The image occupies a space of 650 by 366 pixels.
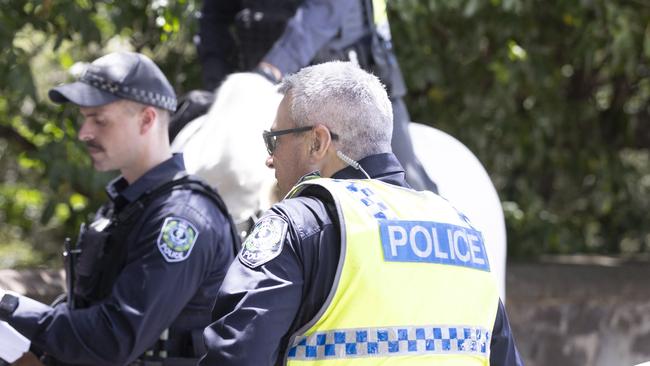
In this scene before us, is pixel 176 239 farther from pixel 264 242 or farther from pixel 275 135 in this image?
pixel 264 242

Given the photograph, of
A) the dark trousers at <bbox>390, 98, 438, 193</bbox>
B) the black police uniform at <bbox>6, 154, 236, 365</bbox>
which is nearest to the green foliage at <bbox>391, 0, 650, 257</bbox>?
the dark trousers at <bbox>390, 98, 438, 193</bbox>

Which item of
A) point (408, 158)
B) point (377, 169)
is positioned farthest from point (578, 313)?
point (377, 169)

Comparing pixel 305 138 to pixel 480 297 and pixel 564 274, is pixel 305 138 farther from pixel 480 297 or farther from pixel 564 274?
pixel 564 274

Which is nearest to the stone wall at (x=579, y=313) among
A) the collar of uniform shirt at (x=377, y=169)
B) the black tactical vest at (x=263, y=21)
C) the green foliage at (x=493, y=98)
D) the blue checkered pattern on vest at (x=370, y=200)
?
the green foliage at (x=493, y=98)

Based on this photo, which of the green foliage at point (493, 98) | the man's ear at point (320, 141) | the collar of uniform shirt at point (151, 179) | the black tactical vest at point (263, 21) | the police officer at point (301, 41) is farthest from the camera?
the green foliage at point (493, 98)

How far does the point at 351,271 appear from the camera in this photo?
1935mm

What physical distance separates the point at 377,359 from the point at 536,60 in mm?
3934

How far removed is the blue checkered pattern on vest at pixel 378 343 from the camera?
1.94m

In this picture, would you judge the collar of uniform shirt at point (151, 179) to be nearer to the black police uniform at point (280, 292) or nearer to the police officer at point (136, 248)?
the police officer at point (136, 248)

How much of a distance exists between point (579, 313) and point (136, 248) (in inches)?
129

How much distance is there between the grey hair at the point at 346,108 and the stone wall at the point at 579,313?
3377 millimetres

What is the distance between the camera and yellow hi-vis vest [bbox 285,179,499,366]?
1936 mm

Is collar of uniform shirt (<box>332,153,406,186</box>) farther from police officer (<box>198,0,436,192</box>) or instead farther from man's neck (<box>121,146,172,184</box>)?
police officer (<box>198,0,436,192</box>)

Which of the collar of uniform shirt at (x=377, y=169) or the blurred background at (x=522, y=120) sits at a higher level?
the collar of uniform shirt at (x=377, y=169)
